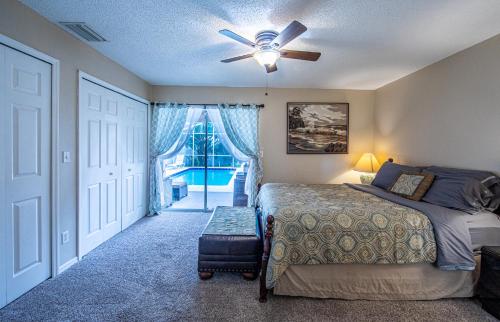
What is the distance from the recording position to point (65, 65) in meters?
2.49

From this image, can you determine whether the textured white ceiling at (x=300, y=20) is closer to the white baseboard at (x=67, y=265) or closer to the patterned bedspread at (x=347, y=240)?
the patterned bedspread at (x=347, y=240)

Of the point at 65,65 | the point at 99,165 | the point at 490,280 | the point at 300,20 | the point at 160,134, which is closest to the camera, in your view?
the point at 490,280

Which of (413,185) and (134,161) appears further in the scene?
(134,161)

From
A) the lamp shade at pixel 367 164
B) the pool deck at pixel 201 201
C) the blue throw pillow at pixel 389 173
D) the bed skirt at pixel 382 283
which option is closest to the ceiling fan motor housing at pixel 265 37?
the bed skirt at pixel 382 283

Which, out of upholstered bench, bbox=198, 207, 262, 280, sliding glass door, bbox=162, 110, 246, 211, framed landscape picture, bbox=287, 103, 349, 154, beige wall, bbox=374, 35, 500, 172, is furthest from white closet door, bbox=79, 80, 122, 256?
beige wall, bbox=374, 35, 500, 172

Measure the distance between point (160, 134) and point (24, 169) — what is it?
8.11 feet

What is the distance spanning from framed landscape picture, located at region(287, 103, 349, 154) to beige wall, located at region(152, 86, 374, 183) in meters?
0.10

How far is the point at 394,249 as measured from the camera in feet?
6.66

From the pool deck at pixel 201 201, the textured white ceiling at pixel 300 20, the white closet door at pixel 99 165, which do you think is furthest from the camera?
the pool deck at pixel 201 201

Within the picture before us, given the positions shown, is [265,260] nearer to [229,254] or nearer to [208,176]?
[229,254]

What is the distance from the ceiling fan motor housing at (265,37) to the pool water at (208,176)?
2842 mm

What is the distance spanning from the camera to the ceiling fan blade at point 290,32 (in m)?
1.83

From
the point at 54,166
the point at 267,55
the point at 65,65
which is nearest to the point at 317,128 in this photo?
the point at 267,55

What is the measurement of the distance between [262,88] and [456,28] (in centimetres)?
282
